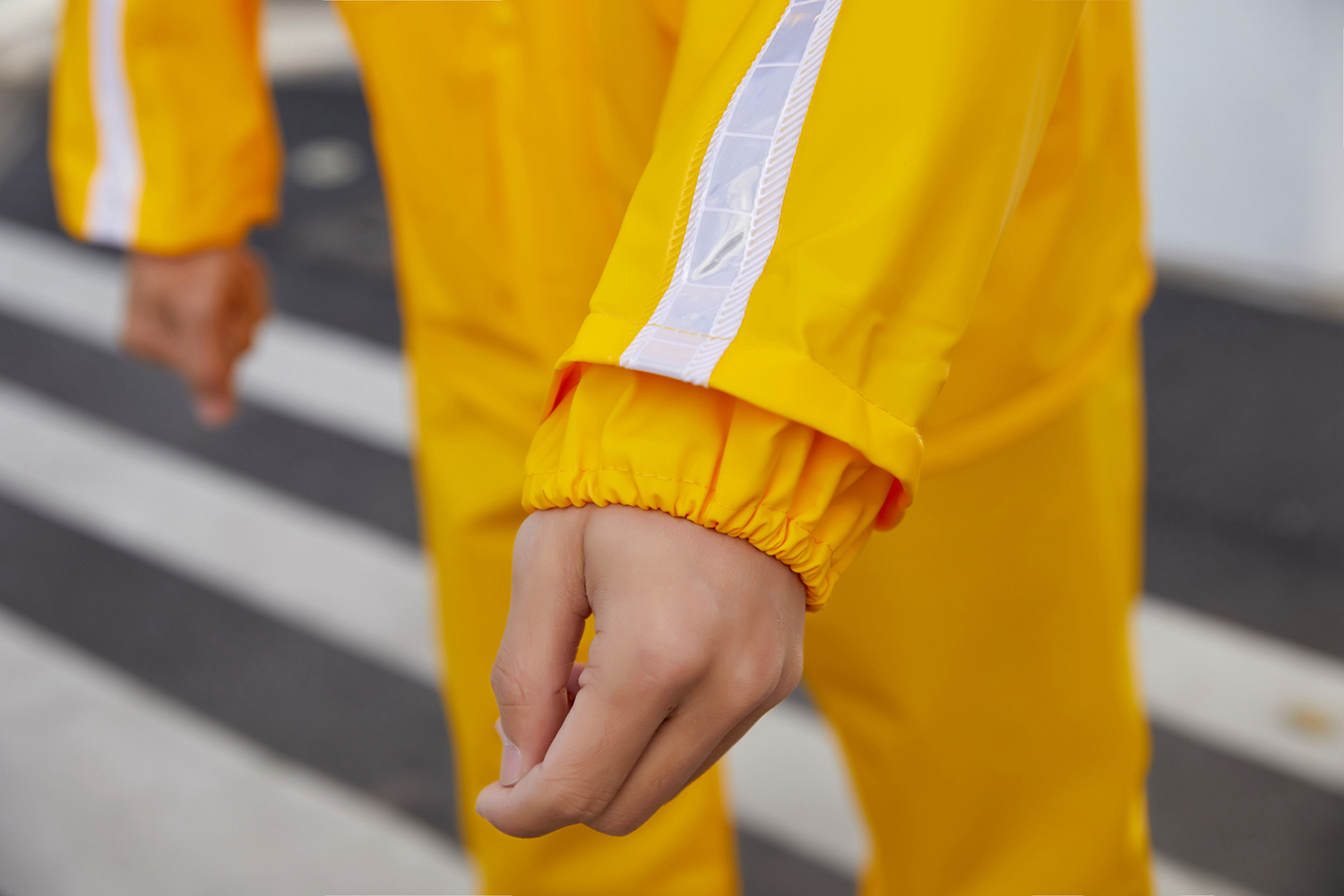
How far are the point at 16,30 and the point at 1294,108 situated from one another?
4.13 meters

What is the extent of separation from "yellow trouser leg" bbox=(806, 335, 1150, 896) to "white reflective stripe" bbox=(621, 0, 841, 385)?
292mm

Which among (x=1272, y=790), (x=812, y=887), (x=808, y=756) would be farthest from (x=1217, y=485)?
(x=812, y=887)

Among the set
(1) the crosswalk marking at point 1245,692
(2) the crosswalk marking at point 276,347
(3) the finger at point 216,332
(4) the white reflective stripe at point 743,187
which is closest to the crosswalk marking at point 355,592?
(1) the crosswalk marking at point 1245,692

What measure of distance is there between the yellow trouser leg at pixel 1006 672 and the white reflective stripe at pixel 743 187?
0.96 ft

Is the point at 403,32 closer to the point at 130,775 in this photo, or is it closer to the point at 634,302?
the point at 634,302

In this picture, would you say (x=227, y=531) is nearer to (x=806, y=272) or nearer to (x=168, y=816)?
(x=168, y=816)

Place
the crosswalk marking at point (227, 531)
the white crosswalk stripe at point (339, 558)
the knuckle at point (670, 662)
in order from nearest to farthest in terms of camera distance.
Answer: the knuckle at point (670, 662) → the white crosswalk stripe at point (339, 558) → the crosswalk marking at point (227, 531)

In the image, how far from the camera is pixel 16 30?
4.29m

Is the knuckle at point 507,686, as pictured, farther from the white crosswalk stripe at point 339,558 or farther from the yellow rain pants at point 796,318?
the white crosswalk stripe at point 339,558

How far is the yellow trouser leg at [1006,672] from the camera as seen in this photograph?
77 cm

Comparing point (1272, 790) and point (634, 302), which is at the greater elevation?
point (634, 302)

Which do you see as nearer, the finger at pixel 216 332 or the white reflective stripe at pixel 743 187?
the white reflective stripe at pixel 743 187

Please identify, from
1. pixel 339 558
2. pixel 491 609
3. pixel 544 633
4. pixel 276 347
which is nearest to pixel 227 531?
pixel 339 558

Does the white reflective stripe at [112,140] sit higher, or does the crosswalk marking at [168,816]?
the white reflective stripe at [112,140]
